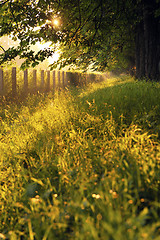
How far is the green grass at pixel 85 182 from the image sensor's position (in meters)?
1.37

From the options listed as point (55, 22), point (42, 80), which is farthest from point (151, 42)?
point (42, 80)

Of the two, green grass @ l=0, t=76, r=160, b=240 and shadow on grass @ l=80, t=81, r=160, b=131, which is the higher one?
shadow on grass @ l=80, t=81, r=160, b=131

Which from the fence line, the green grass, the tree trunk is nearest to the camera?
the green grass

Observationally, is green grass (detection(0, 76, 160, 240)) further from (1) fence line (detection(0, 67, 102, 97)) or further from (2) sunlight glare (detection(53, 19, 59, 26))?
(1) fence line (detection(0, 67, 102, 97))

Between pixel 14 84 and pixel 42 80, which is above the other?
pixel 42 80

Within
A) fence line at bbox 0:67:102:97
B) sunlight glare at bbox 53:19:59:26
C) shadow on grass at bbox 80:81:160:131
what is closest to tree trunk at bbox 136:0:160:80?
shadow on grass at bbox 80:81:160:131

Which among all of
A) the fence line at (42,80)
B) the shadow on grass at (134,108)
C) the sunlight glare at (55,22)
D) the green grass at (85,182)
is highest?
the sunlight glare at (55,22)

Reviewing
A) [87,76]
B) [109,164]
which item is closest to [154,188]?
[109,164]

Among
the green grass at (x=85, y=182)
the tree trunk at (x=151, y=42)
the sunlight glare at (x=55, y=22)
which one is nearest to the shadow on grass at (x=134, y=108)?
the green grass at (x=85, y=182)

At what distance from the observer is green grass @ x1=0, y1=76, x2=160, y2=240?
1370mm

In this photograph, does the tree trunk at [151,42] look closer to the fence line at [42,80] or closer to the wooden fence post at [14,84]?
the fence line at [42,80]

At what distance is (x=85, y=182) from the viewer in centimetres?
167

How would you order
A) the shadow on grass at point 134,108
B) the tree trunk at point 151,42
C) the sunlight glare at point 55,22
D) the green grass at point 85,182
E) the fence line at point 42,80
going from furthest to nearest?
the fence line at point 42,80
the tree trunk at point 151,42
the sunlight glare at point 55,22
the shadow on grass at point 134,108
the green grass at point 85,182

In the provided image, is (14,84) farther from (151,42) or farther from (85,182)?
(85,182)
